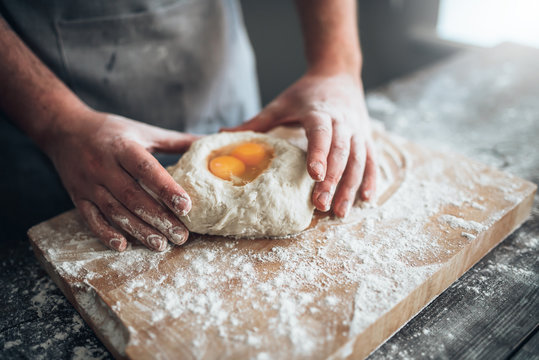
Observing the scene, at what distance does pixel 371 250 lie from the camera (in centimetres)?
118

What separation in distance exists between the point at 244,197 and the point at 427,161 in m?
0.77

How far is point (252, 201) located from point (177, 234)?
233mm

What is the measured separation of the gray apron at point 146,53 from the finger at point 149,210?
56 cm

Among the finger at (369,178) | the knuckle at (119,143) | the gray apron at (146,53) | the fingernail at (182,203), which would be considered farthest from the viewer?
the gray apron at (146,53)

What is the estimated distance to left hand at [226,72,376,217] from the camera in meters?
1.24

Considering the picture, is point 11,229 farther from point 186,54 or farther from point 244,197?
point 244,197

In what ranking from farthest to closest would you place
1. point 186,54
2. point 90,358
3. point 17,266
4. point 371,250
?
point 186,54
point 17,266
point 371,250
point 90,358

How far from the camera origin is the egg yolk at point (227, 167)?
129cm

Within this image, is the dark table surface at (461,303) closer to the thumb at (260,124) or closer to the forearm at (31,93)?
the forearm at (31,93)

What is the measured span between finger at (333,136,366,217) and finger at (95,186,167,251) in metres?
0.53

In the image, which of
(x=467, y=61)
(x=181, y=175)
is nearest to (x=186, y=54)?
(x=181, y=175)

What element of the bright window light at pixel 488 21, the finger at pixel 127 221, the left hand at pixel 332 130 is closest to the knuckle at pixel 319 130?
the left hand at pixel 332 130

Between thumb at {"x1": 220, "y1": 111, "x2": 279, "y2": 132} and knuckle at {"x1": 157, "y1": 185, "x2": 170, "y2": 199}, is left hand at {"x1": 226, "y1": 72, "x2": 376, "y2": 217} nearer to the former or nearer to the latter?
thumb at {"x1": 220, "y1": 111, "x2": 279, "y2": 132}

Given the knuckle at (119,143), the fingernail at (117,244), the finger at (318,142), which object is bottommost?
the fingernail at (117,244)
